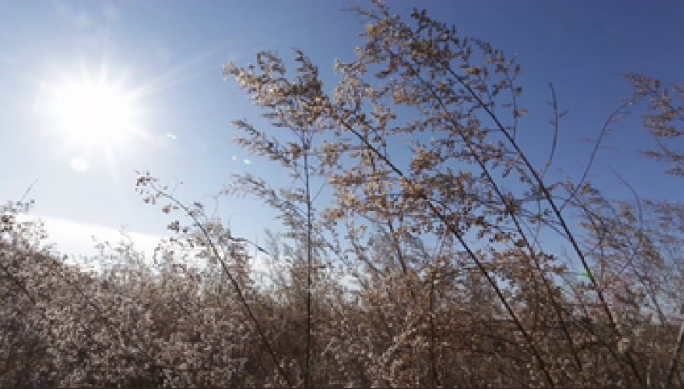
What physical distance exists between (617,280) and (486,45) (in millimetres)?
1444

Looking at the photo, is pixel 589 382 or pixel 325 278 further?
pixel 325 278

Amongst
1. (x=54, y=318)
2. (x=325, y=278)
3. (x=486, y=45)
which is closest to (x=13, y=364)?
(x=54, y=318)

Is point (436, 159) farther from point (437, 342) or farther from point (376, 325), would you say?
point (376, 325)

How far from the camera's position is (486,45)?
2.33 metres

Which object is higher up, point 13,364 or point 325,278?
point 325,278

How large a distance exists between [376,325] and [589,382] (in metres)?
1.49

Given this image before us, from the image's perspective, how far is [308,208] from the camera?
101 inches

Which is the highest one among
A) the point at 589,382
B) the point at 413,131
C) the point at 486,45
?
the point at 486,45

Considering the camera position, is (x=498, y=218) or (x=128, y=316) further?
(x=128, y=316)

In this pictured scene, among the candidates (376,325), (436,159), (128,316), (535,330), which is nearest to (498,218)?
(436,159)

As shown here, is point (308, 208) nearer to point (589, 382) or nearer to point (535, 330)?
point (535, 330)

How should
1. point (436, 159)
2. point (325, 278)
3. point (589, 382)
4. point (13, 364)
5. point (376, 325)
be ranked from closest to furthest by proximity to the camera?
1. point (589, 382)
2. point (436, 159)
3. point (376, 325)
4. point (325, 278)
5. point (13, 364)

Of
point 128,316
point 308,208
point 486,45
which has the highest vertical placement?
point 486,45

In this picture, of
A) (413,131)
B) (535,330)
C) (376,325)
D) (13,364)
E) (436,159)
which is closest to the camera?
(535,330)
